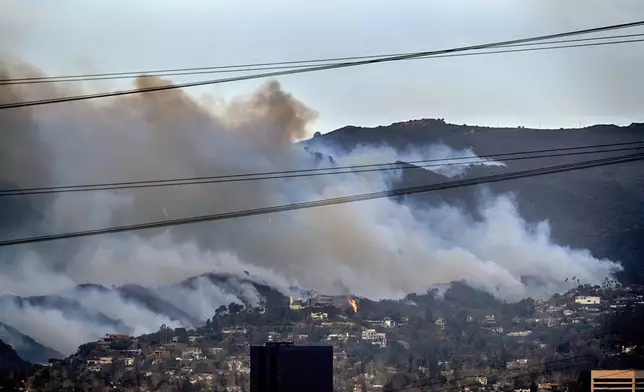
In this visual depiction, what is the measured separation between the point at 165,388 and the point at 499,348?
26722 millimetres

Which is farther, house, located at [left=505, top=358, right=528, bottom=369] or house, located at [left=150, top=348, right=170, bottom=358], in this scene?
house, located at [left=150, top=348, right=170, bottom=358]

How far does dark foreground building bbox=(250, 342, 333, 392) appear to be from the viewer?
2030cm

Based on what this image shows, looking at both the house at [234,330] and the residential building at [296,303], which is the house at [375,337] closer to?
the residential building at [296,303]

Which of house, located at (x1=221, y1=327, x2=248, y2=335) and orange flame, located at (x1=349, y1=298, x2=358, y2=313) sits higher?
orange flame, located at (x1=349, y1=298, x2=358, y2=313)

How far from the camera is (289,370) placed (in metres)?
20.4

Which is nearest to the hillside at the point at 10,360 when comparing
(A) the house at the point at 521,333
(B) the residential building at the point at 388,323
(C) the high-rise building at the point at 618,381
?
(B) the residential building at the point at 388,323

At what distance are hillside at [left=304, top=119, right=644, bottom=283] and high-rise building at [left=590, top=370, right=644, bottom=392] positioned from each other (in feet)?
51.9

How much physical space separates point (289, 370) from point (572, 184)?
76908 millimetres

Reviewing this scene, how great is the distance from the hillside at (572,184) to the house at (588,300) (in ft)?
9.96

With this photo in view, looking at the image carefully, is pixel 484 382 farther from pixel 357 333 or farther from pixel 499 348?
pixel 357 333

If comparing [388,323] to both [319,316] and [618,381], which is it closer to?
[319,316]

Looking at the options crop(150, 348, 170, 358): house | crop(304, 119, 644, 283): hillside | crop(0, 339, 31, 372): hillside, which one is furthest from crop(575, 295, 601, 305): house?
crop(0, 339, 31, 372): hillside

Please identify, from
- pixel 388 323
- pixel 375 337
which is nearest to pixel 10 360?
pixel 375 337

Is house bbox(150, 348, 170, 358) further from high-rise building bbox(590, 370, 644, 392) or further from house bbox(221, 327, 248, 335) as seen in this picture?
high-rise building bbox(590, 370, 644, 392)
